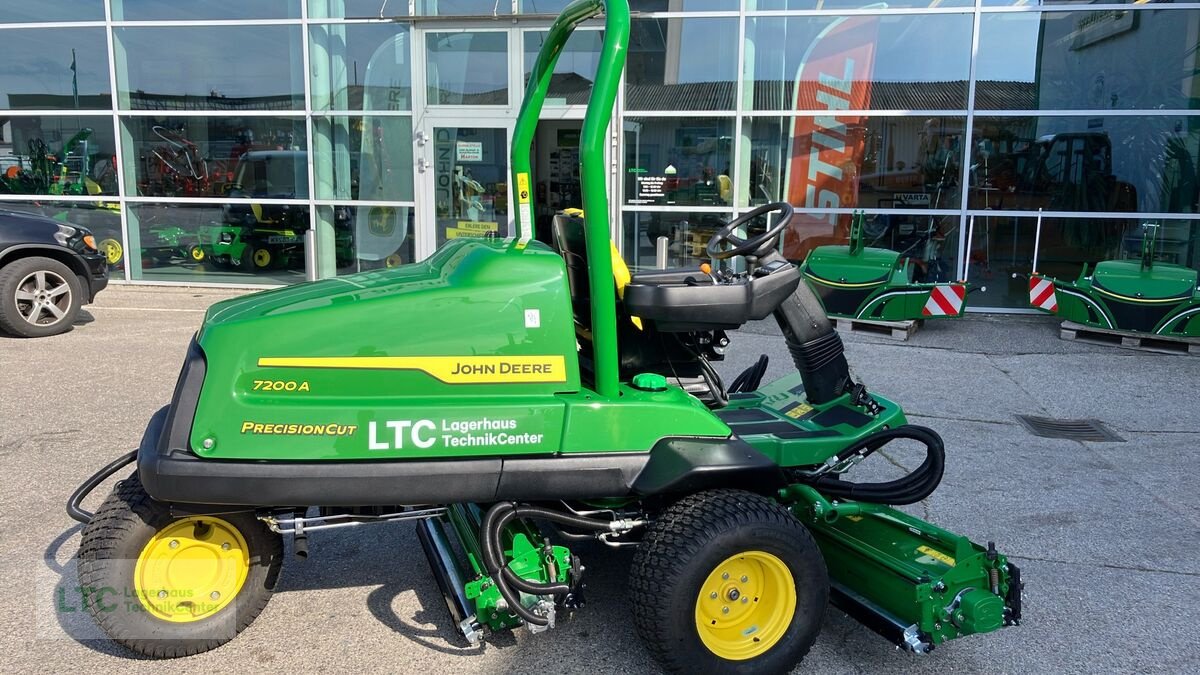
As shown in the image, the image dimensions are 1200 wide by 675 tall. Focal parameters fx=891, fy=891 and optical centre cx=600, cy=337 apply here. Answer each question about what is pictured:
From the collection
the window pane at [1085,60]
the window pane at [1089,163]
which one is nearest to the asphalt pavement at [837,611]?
the window pane at [1089,163]

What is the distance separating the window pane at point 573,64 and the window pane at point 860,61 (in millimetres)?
1926

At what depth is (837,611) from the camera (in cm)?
347

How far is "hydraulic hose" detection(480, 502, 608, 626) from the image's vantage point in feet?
9.17

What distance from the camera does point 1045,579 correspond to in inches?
148

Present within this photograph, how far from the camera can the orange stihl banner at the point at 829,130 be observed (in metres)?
10.7

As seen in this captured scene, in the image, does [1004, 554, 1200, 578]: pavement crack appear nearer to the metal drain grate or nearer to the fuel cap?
the fuel cap

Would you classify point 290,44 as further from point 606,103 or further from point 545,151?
point 606,103

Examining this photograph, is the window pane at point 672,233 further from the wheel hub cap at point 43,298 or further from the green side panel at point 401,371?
the green side panel at point 401,371

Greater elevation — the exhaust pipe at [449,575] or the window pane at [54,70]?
the window pane at [54,70]

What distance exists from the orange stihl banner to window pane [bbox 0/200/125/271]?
8851mm

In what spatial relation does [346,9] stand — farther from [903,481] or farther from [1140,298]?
[903,481]

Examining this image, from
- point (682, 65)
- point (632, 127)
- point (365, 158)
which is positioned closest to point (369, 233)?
point (365, 158)

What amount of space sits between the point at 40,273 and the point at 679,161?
698cm

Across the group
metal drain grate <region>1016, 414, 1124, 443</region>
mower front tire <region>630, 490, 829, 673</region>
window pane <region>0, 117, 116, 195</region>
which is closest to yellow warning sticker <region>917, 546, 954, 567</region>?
mower front tire <region>630, 490, 829, 673</region>
